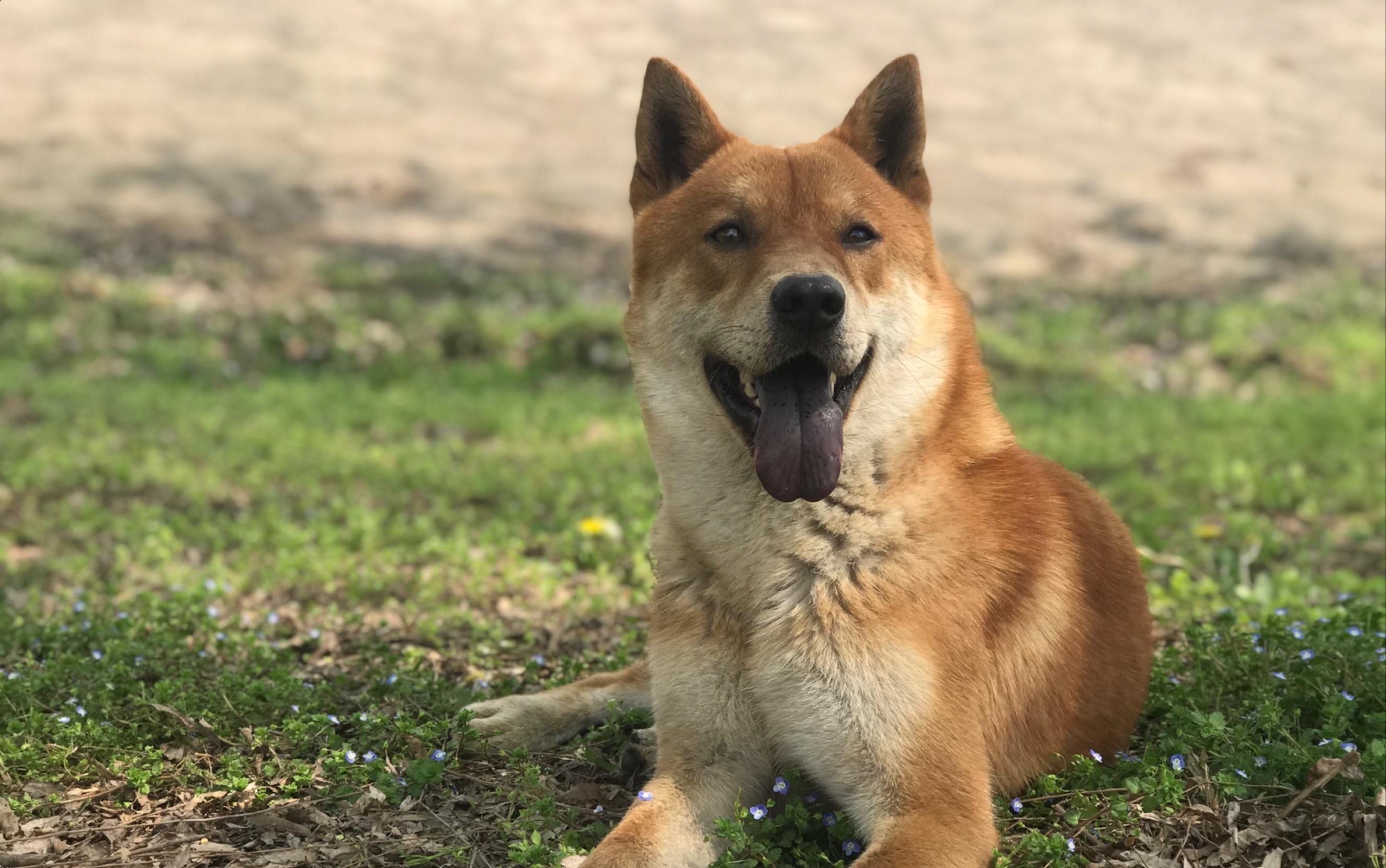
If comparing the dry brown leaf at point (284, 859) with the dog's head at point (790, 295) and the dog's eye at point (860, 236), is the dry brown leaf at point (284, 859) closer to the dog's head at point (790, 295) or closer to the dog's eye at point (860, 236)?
the dog's head at point (790, 295)

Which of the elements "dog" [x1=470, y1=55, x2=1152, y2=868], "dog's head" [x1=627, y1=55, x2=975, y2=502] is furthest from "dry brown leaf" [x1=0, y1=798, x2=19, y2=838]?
"dog's head" [x1=627, y1=55, x2=975, y2=502]

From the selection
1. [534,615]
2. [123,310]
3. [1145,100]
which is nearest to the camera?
[534,615]

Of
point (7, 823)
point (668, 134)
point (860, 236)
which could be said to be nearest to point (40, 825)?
point (7, 823)

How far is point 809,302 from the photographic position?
320 centimetres

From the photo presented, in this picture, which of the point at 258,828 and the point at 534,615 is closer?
the point at 258,828

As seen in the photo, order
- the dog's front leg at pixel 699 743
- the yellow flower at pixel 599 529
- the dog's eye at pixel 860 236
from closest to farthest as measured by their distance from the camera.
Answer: the dog's front leg at pixel 699 743
the dog's eye at pixel 860 236
the yellow flower at pixel 599 529

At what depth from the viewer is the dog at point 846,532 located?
10.4 ft

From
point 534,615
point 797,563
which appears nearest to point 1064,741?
point 797,563

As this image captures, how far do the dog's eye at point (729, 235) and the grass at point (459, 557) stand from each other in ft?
4.96

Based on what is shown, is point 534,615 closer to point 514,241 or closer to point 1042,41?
point 514,241

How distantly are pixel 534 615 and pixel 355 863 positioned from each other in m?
2.48

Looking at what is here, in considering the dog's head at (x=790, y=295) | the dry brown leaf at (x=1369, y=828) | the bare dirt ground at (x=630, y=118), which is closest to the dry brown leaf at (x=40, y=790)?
the dog's head at (x=790, y=295)

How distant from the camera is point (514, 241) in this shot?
13.1 meters

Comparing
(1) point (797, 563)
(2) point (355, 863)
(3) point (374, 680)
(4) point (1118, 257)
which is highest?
(1) point (797, 563)
